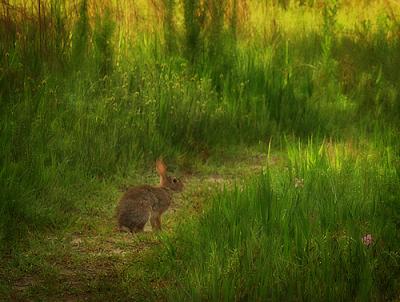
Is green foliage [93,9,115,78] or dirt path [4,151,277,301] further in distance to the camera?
green foliage [93,9,115,78]

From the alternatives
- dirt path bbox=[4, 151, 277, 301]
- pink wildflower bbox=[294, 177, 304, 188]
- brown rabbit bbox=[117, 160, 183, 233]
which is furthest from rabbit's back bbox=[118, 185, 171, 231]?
pink wildflower bbox=[294, 177, 304, 188]

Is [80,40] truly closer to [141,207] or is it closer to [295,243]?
[141,207]

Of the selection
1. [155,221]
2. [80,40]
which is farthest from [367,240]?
[80,40]

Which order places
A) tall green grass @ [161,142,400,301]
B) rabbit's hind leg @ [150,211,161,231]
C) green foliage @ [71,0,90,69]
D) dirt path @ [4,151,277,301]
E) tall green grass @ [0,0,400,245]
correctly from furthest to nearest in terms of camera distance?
green foliage @ [71,0,90,69] → tall green grass @ [0,0,400,245] → rabbit's hind leg @ [150,211,161,231] → dirt path @ [4,151,277,301] → tall green grass @ [161,142,400,301]

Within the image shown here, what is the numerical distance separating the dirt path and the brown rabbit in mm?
98

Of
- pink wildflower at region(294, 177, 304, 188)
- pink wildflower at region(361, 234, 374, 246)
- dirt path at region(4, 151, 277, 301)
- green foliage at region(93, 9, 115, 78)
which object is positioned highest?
green foliage at region(93, 9, 115, 78)

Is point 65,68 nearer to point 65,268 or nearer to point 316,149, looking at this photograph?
point 316,149

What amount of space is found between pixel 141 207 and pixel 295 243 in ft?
4.93

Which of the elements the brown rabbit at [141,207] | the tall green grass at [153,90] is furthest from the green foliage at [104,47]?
the brown rabbit at [141,207]

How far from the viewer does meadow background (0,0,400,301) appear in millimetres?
5414

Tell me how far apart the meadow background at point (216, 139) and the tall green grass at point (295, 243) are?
1cm

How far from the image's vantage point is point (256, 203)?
617 cm

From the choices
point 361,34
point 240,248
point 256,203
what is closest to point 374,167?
point 256,203

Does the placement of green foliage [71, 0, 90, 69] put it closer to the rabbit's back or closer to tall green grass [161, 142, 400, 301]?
the rabbit's back
